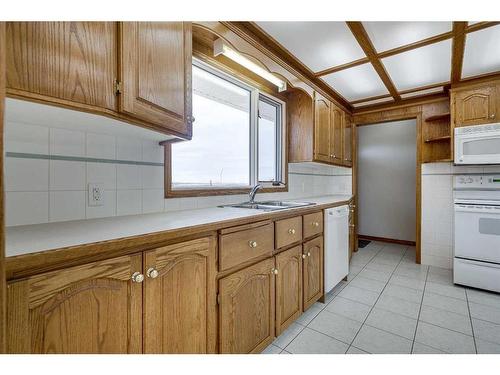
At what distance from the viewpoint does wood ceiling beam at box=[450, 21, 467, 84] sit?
5.45 ft

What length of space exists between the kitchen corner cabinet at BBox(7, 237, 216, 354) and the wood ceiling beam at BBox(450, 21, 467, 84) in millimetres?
2233

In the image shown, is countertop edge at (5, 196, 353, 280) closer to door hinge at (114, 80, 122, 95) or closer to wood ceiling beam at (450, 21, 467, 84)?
door hinge at (114, 80, 122, 95)

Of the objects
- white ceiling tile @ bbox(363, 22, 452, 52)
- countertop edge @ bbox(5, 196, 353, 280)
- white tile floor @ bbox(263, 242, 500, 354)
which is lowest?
white tile floor @ bbox(263, 242, 500, 354)

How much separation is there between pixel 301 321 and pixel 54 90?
2003 millimetres

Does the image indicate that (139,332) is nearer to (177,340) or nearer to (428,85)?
(177,340)

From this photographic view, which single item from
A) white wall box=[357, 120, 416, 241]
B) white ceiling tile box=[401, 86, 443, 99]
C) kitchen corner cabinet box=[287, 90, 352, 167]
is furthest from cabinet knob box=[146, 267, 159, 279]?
white wall box=[357, 120, 416, 241]

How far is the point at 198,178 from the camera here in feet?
5.93

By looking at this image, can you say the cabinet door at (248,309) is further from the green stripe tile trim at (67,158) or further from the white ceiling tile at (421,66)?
the white ceiling tile at (421,66)

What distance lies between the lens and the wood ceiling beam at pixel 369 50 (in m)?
1.66

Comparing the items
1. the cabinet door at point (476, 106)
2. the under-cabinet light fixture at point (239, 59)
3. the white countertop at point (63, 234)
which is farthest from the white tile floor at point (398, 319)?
the under-cabinet light fixture at point (239, 59)

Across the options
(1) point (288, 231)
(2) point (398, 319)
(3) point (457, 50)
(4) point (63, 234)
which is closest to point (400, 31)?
(3) point (457, 50)

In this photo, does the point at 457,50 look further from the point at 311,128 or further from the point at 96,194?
the point at 96,194

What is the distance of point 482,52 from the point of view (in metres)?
2.01
